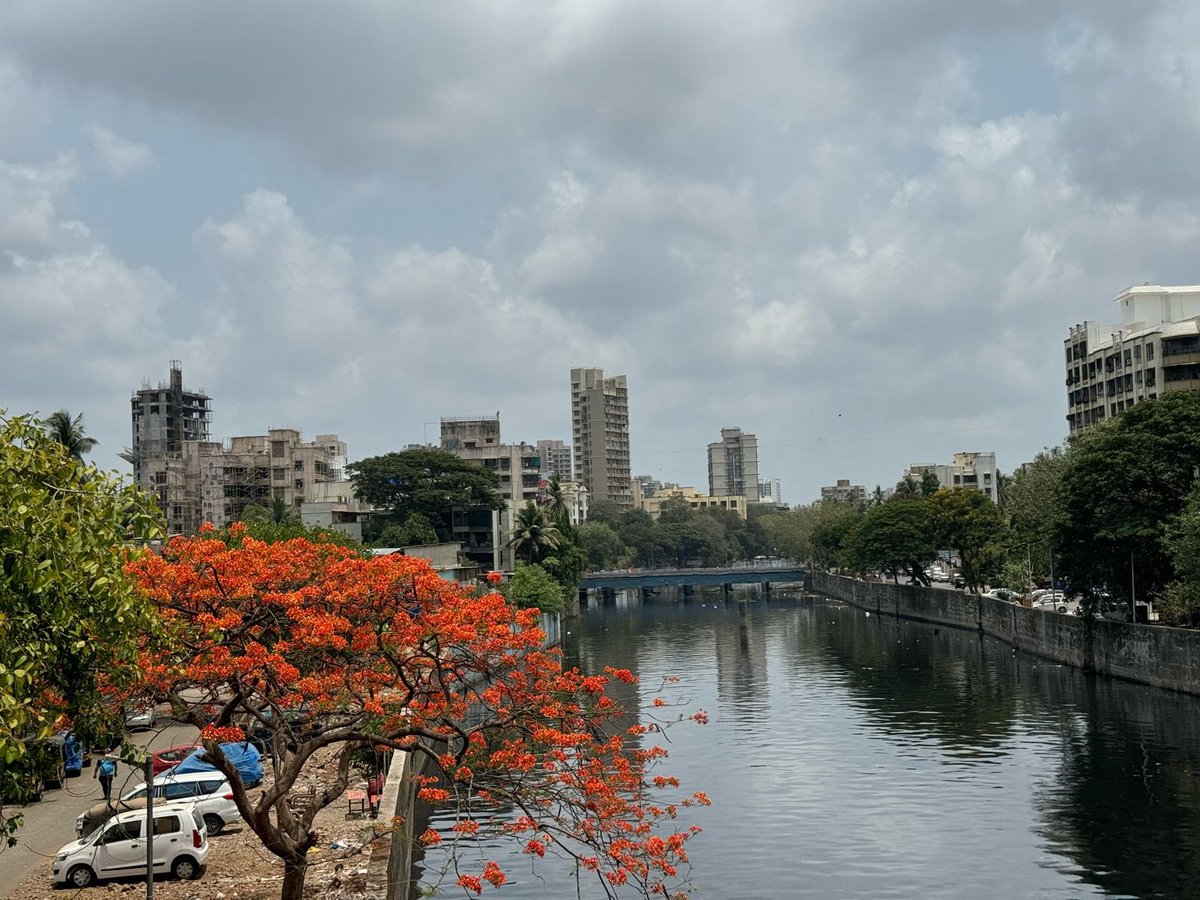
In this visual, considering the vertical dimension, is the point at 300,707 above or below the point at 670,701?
above

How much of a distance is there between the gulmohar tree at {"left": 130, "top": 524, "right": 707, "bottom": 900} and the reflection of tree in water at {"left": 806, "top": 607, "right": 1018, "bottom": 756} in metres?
33.4

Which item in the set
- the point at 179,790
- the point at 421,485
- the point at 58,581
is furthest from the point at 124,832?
the point at 421,485

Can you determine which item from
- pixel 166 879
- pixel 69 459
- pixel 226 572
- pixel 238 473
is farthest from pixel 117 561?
pixel 238 473

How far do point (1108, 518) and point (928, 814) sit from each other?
28187 millimetres

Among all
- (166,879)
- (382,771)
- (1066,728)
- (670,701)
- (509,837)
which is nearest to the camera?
(166,879)

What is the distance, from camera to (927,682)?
77.3 meters

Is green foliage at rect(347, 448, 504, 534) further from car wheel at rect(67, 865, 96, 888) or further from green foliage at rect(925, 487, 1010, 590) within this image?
car wheel at rect(67, 865, 96, 888)

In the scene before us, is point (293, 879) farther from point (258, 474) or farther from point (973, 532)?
point (258, 474)

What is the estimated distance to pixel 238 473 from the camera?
525 feet

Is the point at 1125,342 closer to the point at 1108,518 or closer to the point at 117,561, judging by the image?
the point at 1108,518

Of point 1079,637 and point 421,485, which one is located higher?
point 421,485

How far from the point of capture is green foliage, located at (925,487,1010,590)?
370 ft

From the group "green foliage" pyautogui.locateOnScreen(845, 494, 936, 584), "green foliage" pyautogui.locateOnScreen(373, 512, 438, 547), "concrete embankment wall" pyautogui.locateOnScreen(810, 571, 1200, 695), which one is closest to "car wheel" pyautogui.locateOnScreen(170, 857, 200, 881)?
"concrete embankment wall" pyautogui.locateOnScreen(810, 571, 1200, 695)

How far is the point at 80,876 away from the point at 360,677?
434 inches
